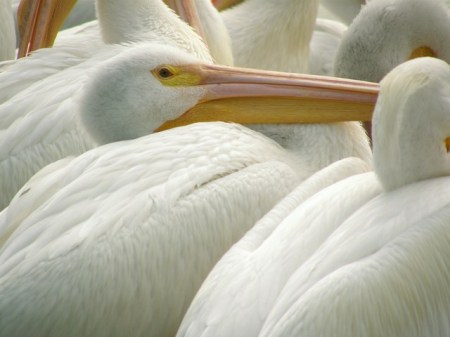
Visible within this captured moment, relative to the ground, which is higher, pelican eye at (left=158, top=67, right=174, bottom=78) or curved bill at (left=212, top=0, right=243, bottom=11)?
pelican eye at (left=158, top=67, right=174, bottom=78)

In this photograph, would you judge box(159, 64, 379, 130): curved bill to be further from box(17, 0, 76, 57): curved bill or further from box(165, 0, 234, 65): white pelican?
box(17, 0, 76, 57): curved bill

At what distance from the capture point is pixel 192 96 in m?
3.65

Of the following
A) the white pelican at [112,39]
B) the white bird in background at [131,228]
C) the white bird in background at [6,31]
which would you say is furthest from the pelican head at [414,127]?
the white bird in background at [6,31]

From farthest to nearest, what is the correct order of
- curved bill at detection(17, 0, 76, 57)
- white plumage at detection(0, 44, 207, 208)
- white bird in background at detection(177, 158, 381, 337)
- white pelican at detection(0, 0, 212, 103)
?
curved bill at detection(17, 0, 76, 57)
white pelican at detection(0, 0, 212, 103)
white plumage at detection(0, 44, 207, 208)
white bird in background at detection(177, 158, 381, 337)

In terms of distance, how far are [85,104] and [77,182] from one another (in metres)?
0.41

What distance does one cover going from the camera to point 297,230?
2.77 metres

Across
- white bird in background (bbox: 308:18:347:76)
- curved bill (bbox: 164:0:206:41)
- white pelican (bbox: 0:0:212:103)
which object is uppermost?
white pelican (bbox: 0:0:212:103)

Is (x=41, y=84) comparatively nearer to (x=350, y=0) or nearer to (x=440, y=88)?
(x=440, y=88)

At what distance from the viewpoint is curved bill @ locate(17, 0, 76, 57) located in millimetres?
4574

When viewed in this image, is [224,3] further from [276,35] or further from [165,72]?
[165,72]

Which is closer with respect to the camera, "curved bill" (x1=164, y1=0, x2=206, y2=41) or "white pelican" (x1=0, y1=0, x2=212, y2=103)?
"white pelican" (x1=0, y1=0, x2=212, y2=103)

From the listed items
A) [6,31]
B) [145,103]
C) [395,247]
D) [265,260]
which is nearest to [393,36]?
[145,103]

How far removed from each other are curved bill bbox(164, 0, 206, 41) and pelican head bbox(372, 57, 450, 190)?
1.89 m

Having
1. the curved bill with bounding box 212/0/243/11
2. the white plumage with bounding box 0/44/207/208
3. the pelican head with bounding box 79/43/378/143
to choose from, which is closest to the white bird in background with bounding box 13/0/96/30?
the curved bill with bounding box 212/0/243/11
